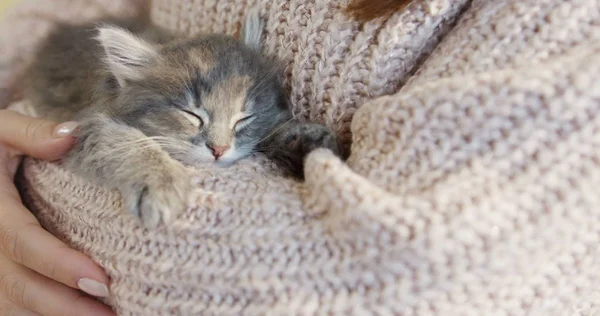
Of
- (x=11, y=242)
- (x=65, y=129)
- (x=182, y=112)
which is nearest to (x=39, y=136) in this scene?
(x=65, y=129)

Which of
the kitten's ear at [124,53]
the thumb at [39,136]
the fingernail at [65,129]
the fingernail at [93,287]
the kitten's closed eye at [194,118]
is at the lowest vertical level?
the fingernail at [93,287]

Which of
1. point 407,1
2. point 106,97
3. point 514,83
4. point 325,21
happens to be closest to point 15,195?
point 106,97

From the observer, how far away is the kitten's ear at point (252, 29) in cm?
112

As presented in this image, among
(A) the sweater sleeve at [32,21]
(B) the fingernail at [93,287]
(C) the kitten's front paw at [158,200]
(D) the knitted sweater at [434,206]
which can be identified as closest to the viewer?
(D) the knitted sweater at [434,206]

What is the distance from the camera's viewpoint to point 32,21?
1418 mm

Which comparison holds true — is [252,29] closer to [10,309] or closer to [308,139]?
[308,139]

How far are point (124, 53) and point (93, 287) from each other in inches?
20.8

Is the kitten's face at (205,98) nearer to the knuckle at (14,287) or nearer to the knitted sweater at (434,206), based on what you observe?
the knitted sweater at (434,206)

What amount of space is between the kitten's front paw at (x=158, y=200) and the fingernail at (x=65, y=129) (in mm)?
352

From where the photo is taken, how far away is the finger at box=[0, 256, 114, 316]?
97cm

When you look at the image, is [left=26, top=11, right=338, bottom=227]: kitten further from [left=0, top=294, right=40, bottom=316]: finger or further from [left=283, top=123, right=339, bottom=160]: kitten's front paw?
[left=0, top=294, right=40, bottom=316]: finger

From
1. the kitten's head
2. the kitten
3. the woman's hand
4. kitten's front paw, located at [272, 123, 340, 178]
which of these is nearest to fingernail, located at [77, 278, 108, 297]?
the woman's hand

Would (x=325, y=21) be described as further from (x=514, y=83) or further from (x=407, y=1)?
(x=514, y=83)

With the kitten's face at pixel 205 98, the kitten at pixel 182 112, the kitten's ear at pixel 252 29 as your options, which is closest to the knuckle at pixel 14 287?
the kitten at pixel 182 112
